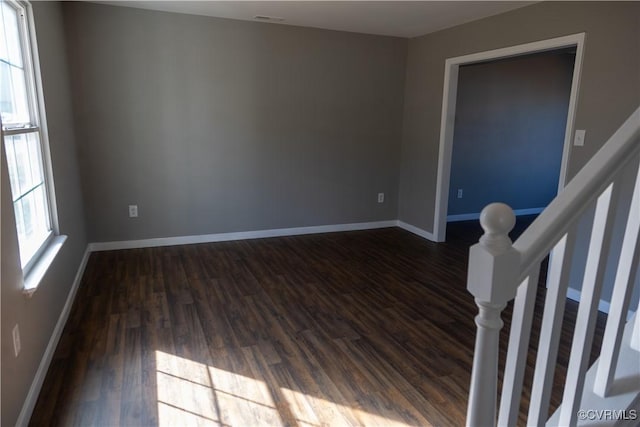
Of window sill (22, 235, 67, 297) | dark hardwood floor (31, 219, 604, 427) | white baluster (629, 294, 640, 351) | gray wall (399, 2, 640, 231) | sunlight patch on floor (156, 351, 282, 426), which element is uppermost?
gray wall (399, 2, 640, 231)

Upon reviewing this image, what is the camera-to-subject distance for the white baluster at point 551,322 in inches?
36.0

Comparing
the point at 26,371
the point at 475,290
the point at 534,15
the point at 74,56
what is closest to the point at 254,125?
the point at 74,56

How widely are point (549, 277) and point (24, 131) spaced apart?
2.56 meters

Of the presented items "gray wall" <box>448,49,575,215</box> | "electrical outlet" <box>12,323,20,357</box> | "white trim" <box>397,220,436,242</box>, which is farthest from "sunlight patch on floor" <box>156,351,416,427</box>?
"gray wall" <box>448,49,575,215</box>

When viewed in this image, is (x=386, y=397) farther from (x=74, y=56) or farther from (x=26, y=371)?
(x=74, y=56)

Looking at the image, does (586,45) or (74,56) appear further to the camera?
(74,56)

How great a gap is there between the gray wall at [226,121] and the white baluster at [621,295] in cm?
383

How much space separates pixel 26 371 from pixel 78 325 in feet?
2.95

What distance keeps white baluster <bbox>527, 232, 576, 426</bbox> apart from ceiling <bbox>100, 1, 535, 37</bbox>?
3.10m

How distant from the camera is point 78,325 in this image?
270cm

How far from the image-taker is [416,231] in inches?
201

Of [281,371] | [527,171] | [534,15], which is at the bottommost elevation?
[281,371]

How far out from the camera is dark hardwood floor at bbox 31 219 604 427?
1.95 metres

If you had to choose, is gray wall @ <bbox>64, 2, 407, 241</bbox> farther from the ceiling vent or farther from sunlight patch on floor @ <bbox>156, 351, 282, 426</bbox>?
sunlight patch on floor @ <bbox>156, 351, 282, 426</bbox>
